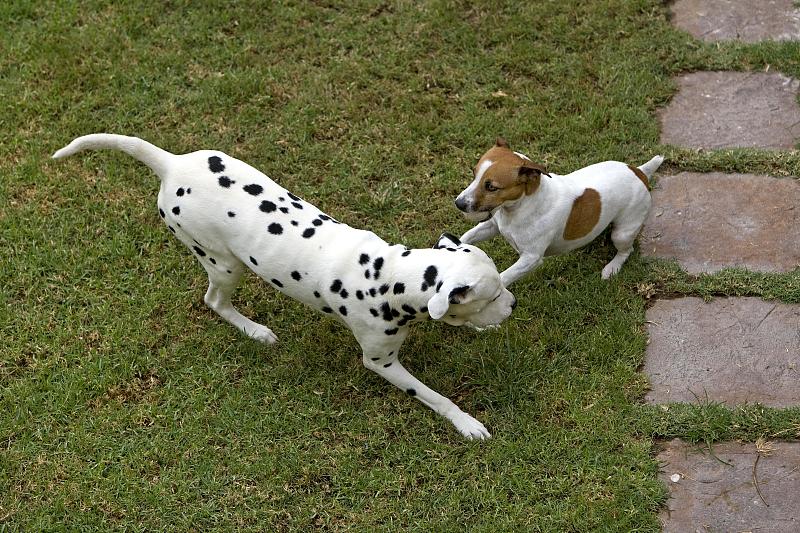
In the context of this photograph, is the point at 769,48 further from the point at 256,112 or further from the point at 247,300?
the point at 247,300

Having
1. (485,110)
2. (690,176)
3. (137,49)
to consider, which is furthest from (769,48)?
(137,49)

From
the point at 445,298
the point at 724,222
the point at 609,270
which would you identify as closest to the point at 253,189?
the point at 445,298

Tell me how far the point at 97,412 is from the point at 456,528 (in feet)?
7.44

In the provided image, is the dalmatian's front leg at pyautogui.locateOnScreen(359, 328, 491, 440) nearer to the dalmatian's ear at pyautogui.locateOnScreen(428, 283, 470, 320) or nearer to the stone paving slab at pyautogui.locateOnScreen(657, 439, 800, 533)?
the dalmatian's ear at pyautogui.locateOnScreen(428, 283, 470, 320)

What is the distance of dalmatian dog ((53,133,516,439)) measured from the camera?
4.51 m

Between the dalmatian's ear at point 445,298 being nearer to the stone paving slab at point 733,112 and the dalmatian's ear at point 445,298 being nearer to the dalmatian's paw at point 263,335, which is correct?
the dalmatian's paw at point 263,335

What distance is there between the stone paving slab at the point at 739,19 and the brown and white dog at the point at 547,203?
234 cm

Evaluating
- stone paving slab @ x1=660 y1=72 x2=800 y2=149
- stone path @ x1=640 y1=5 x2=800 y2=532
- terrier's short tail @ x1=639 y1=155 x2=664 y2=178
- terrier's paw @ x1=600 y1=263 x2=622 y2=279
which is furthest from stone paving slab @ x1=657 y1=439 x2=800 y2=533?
stone paving slab @ x1=660 y1=72 x2=800 y2=149

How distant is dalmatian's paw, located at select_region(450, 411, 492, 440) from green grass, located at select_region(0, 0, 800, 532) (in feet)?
0.26

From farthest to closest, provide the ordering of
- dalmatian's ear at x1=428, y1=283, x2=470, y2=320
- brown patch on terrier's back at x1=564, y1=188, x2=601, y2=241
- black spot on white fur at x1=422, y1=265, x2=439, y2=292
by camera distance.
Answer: brown patch on terrier's back at x1=564, y1=188, x2=601, y2=241 < black spot on white fur at x1=422, y1=265, x2=439, y2=292 < dalmatian's ear at x1=428, y1=283, x2=470, y2=320

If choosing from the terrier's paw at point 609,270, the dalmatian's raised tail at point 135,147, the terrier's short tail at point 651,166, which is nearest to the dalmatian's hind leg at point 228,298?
the dalmatian's raised tail at point 135,147

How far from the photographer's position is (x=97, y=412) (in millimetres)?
5215

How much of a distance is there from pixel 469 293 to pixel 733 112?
340 centimetres

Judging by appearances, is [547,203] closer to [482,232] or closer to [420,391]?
[482,232]
